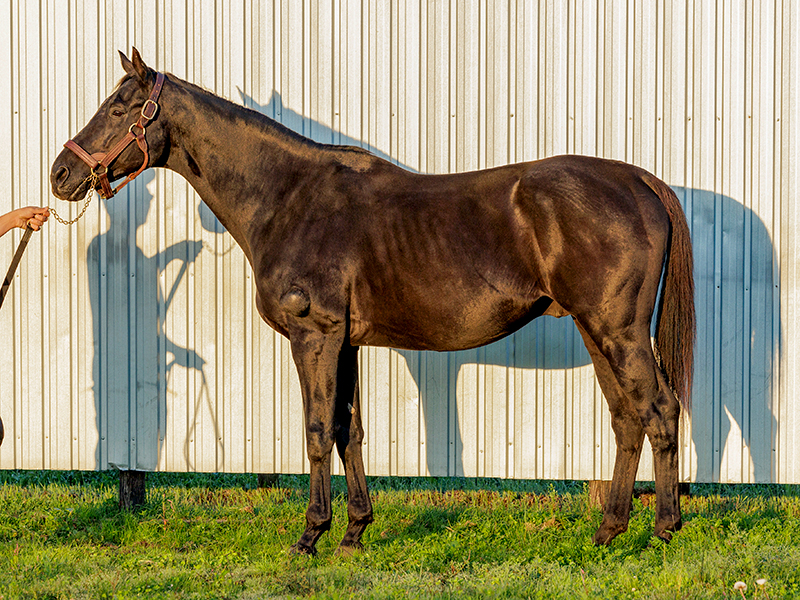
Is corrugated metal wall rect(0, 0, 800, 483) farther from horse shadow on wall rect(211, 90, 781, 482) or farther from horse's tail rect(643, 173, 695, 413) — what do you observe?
horse's tail rect(643, 173, 695, 413)

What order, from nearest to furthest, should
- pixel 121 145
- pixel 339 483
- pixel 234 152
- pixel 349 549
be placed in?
pixel 349 549, pixel 121 145, pixel 234 152, pixel 339 483

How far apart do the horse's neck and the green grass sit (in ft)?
6.18

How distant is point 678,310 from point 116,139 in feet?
11.1

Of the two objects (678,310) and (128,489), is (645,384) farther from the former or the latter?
(128,489)

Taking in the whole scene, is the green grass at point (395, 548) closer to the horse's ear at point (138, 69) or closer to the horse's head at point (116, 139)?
the horse's head at point (116, 139)

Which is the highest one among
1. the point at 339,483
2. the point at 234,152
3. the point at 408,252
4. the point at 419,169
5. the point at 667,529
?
the point at 419,169

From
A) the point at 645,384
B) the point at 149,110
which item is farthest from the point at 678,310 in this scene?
the point at 149,110

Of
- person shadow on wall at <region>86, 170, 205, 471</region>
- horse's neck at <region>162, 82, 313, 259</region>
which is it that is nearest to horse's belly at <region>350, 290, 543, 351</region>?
horse's neck at <region>162, 82, 313, 259</region>

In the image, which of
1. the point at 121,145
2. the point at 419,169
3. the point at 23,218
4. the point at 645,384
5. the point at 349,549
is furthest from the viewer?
the point at 419,169

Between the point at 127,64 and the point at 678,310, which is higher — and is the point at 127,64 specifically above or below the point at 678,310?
above

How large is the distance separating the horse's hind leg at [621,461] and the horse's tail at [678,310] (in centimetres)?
29

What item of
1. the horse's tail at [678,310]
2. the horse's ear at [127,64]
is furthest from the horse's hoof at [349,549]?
the horse's ear at [127,64]

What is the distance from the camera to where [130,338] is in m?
5.23

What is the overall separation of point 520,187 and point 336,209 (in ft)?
3.45
